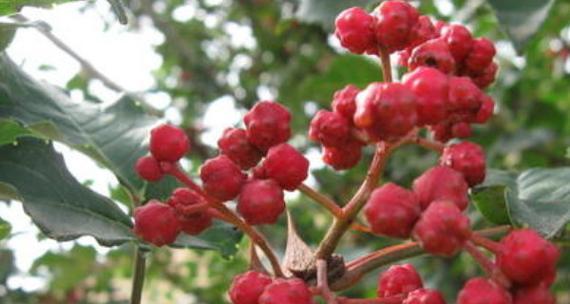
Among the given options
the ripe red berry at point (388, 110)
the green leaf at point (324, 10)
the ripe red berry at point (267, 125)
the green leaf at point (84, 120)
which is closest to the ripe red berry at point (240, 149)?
the ripe red berry at point (267, 125)

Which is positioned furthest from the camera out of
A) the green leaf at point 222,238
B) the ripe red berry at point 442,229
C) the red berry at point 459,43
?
the green leaf at point 222,238

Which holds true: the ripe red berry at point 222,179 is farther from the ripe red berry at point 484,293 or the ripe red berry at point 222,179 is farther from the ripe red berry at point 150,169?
the ripe red berry at point 484,293

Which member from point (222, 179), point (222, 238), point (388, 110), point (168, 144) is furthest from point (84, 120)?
point (388, 110)

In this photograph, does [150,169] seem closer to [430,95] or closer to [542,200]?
[430,95]

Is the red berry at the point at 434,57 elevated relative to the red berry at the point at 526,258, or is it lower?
elevated

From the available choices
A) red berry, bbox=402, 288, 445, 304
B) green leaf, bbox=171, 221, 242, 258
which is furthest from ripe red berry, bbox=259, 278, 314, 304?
green leaf, bbox=171, 221, 242, 258
